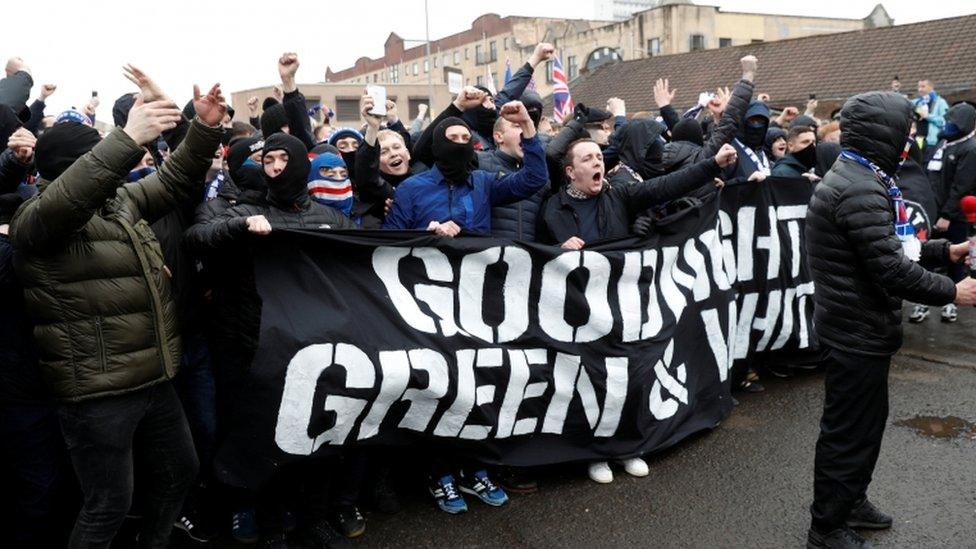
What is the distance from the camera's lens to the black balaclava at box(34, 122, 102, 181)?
9.12 feet

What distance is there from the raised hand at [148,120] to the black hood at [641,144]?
347 cm

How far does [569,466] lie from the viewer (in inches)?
172

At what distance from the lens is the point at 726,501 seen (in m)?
3.88

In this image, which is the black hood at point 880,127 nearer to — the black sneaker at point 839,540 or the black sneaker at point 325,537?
the black sneaker at point 839,540

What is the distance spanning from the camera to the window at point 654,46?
4482cm

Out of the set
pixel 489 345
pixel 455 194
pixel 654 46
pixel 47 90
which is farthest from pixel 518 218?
pixel 654 46

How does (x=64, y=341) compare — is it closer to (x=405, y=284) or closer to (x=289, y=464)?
(x=289, y=464)

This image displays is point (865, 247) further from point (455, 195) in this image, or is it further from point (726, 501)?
point (455, 195)

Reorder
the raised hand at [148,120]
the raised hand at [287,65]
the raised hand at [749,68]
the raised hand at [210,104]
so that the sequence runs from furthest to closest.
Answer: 1. the raised hand at [749,68]
2. the raised hand at [287,65]
3. the raised hand at [210,104]
4. the raised hand at [148,120]

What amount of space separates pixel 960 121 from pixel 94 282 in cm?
840

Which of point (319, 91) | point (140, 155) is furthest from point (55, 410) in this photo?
point (319, 91)

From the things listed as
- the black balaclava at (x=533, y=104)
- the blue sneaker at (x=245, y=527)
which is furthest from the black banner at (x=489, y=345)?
the black balaclava at (x=533, y=104)

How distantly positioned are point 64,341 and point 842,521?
10.9 feet

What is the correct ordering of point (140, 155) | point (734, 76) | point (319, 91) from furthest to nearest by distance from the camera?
point (319, 91)
point (734, 76)
point (140, 155)
